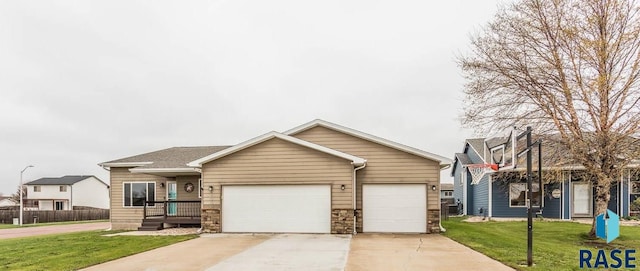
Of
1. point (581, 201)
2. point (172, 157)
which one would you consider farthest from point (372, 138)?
point (581, 201)

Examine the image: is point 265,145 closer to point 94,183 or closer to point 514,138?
point 514,138

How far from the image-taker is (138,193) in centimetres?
1953

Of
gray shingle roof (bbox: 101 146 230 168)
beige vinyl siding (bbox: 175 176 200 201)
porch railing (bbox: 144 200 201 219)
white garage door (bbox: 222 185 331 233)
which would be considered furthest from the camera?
beige vinyl siding (bbox: 175 176 200 201)

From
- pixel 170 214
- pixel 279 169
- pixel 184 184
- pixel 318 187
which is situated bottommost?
pixel 170 214

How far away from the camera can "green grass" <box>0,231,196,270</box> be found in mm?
9258

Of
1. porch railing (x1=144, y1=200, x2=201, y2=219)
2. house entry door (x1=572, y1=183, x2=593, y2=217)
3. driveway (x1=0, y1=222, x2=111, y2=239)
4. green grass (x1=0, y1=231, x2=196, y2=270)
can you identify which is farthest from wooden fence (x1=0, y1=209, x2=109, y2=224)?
house entry door (x1=572, y1=183, x2=593, y2=217)

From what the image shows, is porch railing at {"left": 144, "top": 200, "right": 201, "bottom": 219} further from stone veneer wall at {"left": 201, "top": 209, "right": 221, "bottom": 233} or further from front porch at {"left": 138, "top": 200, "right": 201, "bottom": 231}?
stone veneer wall at {"left": 201, "top": 209, "right": 221, "bottom": 233}

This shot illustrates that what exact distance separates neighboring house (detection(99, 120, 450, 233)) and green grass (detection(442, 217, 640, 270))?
2.04 metres

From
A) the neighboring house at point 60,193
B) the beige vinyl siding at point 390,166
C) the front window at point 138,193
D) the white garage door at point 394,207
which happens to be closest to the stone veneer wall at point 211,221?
the front window at point 138,193

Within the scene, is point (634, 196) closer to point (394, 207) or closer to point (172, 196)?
point (394, 207)

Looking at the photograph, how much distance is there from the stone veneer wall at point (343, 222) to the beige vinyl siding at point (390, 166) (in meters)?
1.13

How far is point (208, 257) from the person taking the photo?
987 centimetres

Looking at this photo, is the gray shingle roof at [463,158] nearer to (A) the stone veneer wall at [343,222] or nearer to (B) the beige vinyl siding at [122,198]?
(A) the stone veneer wall at [343,222]

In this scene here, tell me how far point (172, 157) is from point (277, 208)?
7513 millimetres
